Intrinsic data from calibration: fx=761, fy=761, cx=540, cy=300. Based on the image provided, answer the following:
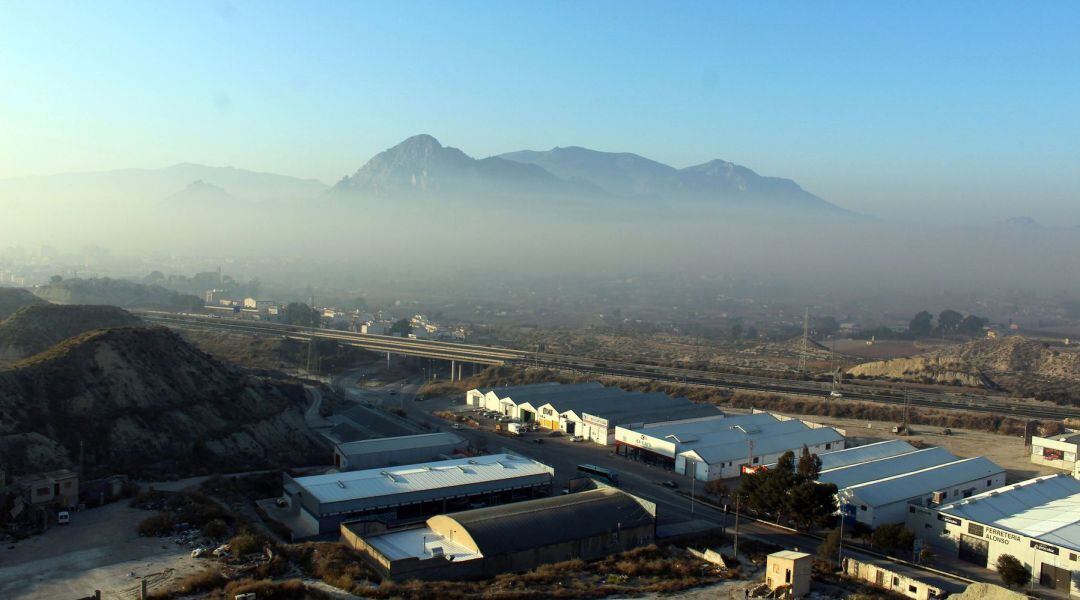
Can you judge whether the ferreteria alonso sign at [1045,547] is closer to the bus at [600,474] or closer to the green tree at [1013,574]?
the green tree at [1013,574]

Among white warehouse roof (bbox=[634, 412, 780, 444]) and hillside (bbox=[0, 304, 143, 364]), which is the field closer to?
white warehouse roof (bbox=[634, 412, 780, 444])

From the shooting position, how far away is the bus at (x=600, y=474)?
29.4 m

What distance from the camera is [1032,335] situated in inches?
4776

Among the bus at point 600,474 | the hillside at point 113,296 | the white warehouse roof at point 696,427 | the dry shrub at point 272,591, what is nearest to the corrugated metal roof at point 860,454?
the white warehouse roof at point 696,427

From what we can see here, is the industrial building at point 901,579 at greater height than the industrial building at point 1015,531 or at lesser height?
lesser

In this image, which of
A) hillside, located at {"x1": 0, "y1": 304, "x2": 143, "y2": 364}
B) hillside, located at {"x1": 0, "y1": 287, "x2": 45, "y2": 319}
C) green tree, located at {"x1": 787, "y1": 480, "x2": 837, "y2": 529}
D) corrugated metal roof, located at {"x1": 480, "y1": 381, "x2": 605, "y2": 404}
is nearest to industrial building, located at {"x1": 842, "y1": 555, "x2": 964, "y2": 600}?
green tree, located at {"x1": 787, "y1": 480, "x2": 837, "y2": 529}

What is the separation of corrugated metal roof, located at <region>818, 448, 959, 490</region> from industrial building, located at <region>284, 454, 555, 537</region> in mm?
10859

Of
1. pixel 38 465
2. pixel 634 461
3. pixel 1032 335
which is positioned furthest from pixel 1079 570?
pixel 1032 335

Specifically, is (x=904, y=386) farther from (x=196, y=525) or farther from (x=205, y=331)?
(x=205, y=331)

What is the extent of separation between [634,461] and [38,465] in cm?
2272

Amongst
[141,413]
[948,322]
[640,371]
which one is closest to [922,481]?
[141,413]

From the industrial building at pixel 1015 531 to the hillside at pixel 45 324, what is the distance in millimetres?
46508

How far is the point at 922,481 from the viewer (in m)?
27.7

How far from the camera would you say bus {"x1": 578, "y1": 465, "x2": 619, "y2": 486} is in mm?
29370
